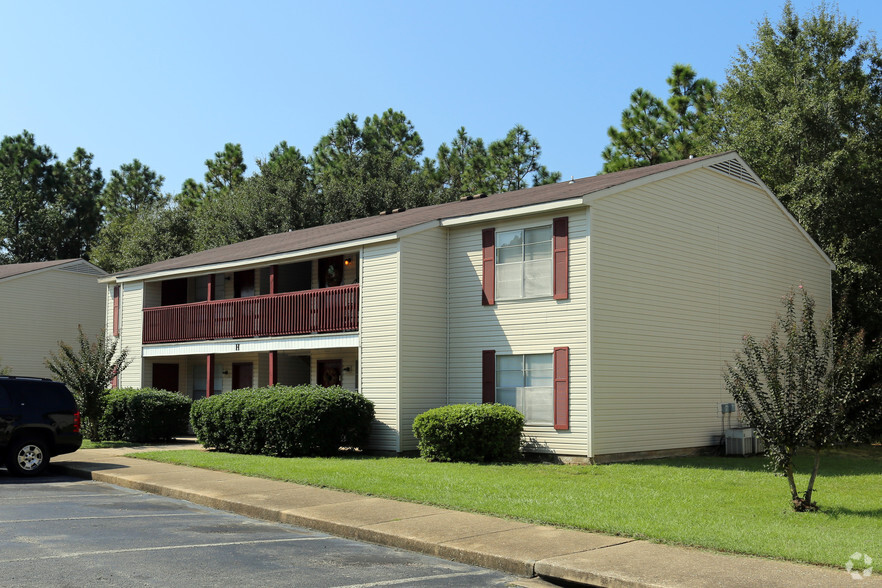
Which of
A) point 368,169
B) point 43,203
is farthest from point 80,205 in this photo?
point 368,169

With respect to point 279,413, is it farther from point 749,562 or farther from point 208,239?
point 208,239

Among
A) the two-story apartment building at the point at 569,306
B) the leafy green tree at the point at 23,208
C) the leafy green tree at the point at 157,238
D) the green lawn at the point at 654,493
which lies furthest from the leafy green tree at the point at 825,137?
the leafy green tree at the point at 23,208

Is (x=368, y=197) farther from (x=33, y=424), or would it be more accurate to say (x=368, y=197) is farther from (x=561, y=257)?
(x=33, y=424)

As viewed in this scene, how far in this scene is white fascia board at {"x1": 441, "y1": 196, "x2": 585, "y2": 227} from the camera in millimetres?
17891

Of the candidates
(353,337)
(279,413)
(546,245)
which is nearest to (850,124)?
(546,245)

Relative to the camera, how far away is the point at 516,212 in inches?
747

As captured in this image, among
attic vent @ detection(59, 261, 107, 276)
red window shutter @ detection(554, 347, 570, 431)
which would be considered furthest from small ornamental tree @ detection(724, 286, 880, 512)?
attic vent @ detection(59, 261, 107, 276)

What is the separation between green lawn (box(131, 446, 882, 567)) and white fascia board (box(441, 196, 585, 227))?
17.1 feet

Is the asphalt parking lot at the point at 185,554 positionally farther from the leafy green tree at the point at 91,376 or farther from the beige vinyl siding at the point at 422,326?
the leafy green tree at the point at 91,376

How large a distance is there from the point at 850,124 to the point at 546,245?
1606cm

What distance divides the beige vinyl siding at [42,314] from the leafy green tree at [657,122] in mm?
23919

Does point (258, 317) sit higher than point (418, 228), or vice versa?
point (418, 228)

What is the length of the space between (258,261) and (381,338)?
5.36m

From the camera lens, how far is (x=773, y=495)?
13078 mm
